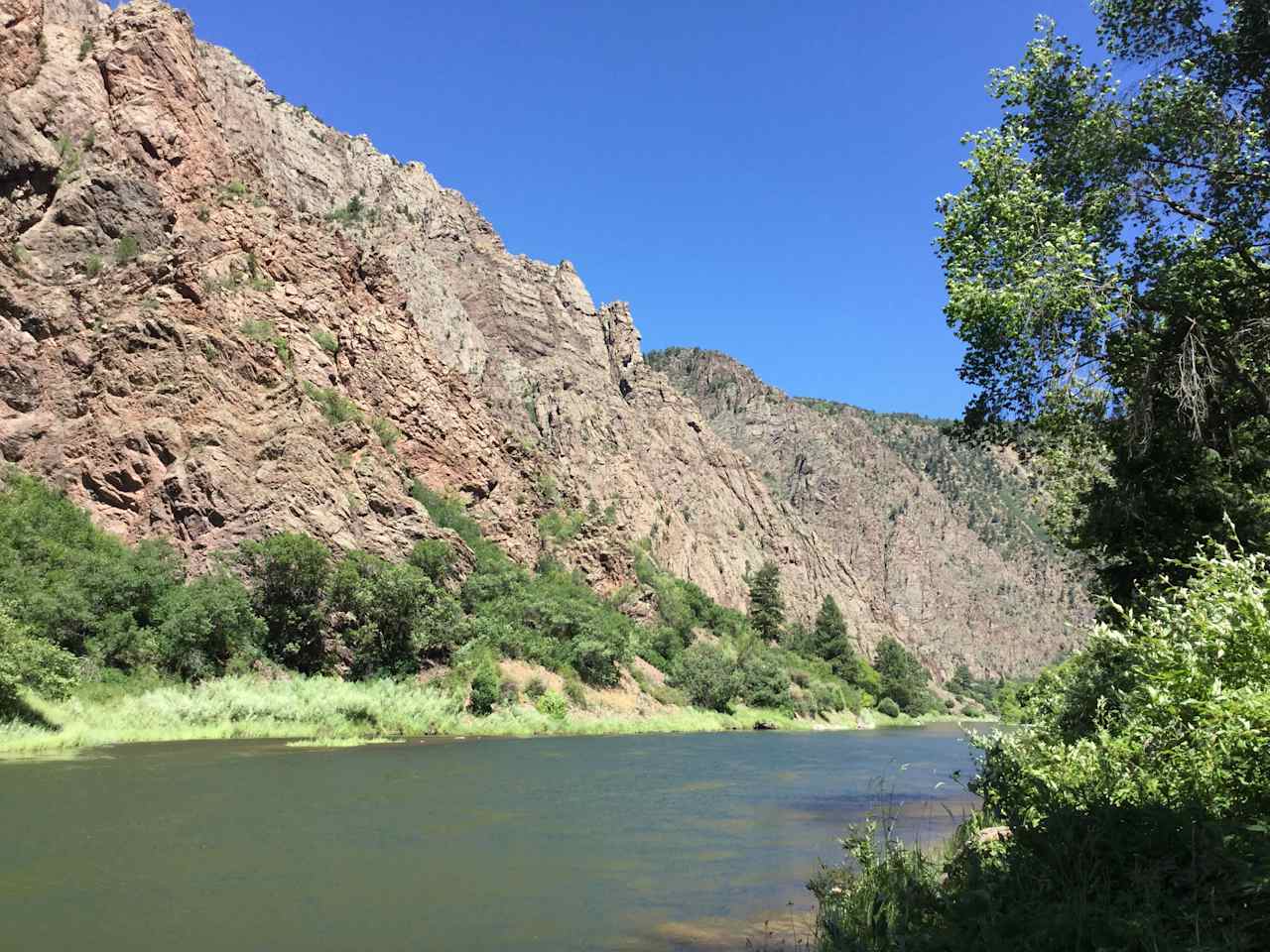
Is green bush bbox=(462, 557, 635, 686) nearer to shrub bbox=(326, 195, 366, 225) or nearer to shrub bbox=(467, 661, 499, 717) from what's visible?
shrub bbox=(467, 661, 499, 717)

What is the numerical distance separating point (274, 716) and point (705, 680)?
36.4m

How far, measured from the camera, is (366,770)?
1037 inches

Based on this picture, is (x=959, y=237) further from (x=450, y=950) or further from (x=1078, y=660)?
(x=450, y=950)

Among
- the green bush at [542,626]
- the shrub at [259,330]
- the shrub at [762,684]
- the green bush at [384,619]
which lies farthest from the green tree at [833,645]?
the shrub at [259,330]

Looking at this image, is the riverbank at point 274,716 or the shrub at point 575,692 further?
the shrub at point 575,692

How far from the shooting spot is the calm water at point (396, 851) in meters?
10.8

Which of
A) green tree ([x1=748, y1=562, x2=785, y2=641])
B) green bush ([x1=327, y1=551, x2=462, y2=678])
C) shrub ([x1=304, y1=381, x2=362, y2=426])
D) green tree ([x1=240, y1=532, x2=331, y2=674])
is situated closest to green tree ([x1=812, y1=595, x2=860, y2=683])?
green tree ([x1=748, y1=562, x2=785, y2=641])

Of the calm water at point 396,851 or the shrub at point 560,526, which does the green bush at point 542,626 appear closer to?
the shrub at point 560,526

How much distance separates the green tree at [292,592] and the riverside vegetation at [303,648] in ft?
0.24

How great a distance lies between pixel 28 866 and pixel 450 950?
701cm

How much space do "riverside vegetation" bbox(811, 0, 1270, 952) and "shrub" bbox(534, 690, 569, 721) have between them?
122 feet

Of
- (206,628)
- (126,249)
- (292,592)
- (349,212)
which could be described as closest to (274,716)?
(206,628)

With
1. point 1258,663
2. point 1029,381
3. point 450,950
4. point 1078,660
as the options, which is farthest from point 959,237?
point 450,950

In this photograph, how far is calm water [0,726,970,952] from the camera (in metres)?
10.8
